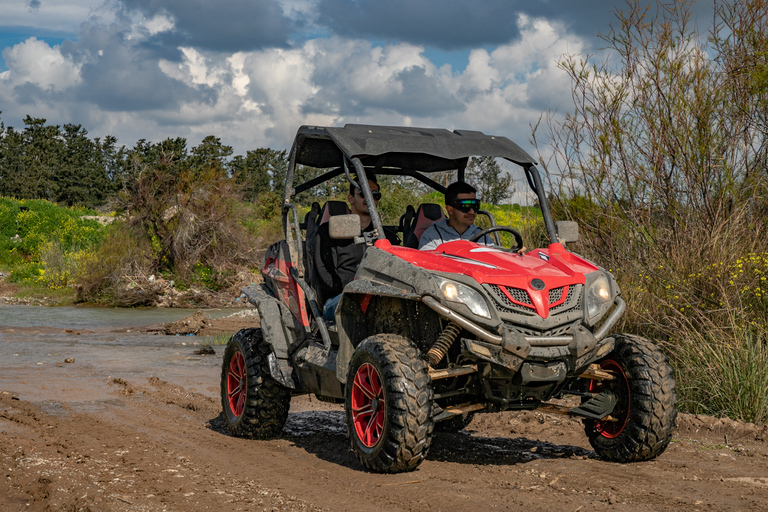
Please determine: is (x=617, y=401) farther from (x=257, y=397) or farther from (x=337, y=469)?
(x=257, y=397)

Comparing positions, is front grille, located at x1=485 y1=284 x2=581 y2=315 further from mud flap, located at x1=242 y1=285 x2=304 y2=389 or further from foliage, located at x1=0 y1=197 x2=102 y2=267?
foliage, located at x1=0 y1=197 x2=102 y2=267

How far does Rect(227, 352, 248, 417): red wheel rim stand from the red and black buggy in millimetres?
304

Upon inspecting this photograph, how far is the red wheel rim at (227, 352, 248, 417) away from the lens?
690 cm

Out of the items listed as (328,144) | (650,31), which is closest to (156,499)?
(328,144)

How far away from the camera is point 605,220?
394 inches

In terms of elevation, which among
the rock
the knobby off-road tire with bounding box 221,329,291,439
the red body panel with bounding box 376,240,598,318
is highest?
the red body panel with bounding box 376,240,598,318

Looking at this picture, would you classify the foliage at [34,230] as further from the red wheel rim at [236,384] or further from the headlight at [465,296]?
the headlight at [465,296]

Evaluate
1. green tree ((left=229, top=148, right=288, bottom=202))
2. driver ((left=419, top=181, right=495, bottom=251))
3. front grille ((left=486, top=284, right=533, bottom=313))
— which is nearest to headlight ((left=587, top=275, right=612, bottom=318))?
front grille ((left=486, top=284, right=533, bottom=313))

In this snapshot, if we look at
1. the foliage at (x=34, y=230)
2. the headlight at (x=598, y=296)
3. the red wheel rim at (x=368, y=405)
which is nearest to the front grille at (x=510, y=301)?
the headlight at (x=598, y=296)

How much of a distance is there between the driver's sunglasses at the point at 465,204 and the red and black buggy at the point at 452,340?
61 cm

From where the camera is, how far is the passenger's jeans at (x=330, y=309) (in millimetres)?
6082

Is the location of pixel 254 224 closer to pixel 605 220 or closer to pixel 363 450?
pixel 605 220

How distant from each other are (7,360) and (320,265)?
8.36 m

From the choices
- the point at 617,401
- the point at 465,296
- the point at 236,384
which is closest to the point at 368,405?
A: the point at 465,296
